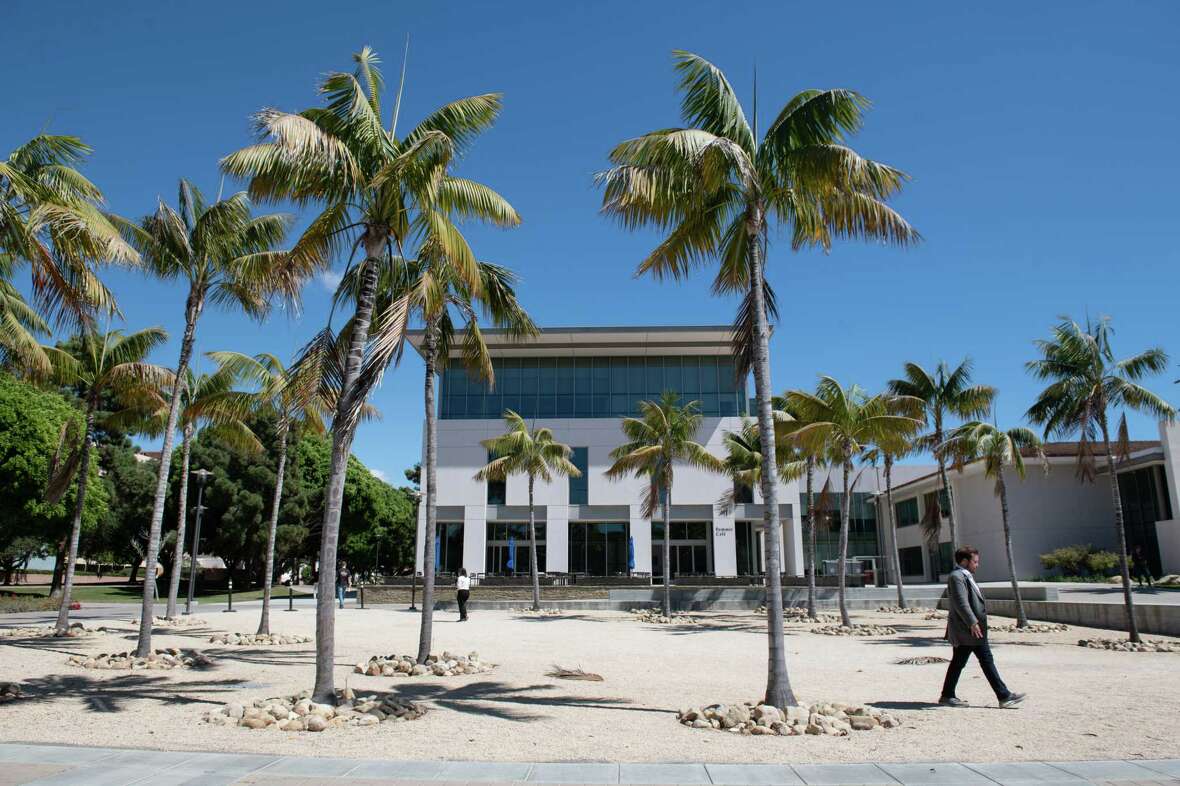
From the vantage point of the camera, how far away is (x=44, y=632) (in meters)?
18.2

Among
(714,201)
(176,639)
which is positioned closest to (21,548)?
(176,639)

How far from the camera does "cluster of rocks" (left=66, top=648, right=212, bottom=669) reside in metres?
12.6

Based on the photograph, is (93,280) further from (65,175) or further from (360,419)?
(360,419)

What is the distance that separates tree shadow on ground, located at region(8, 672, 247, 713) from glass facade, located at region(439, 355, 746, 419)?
33863 mm

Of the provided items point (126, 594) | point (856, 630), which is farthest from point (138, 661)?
point (126, 594)

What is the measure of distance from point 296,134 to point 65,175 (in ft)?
19.5

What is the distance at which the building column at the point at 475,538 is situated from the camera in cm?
4331

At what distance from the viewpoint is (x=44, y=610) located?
1112 inches

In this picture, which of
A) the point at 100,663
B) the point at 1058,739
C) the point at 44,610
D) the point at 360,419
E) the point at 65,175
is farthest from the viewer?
the point at 44,610

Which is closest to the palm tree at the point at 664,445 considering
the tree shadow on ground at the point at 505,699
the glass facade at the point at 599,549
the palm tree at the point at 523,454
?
the palm tree at the point at 523,454

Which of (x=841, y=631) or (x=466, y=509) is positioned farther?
(x=466, y=509)

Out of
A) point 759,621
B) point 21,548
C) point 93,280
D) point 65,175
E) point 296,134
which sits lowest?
point 759,621

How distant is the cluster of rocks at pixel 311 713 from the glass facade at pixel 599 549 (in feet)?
115

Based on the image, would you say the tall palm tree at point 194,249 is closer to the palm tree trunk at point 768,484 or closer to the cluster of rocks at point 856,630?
the palm tree trunk at point 768,484
